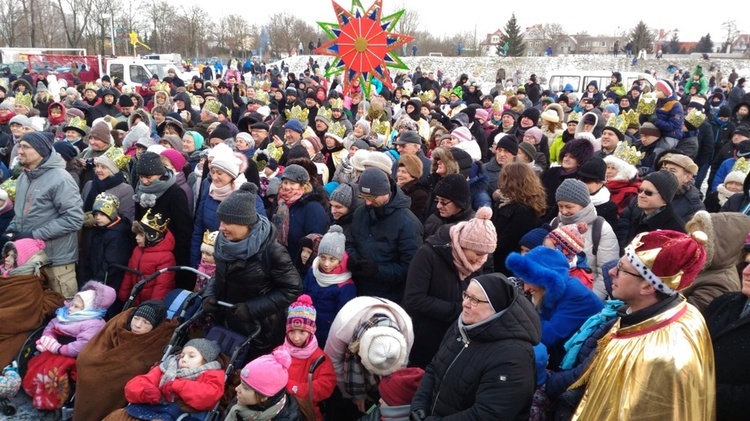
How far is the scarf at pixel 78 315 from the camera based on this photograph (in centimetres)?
434

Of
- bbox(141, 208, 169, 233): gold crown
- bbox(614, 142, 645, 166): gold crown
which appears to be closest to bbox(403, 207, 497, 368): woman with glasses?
bbox(141, 208, 169, 233): gold crown

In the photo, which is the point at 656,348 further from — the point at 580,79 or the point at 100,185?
the point at 580,79

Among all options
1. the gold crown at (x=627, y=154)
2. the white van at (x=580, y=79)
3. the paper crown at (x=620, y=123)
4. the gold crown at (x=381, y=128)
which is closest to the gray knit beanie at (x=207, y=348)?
the gold crown at (x=627, y=154)

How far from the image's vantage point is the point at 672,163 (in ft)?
16.6

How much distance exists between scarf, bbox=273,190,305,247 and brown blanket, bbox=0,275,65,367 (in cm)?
200

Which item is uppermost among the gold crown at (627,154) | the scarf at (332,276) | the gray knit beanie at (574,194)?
the gold crown at (627,154)

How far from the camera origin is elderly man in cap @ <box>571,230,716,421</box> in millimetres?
2115

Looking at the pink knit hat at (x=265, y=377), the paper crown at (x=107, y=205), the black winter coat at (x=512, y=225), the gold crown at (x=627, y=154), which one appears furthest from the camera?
the gold crown at (x=627, y=154)

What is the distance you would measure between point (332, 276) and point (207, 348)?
1.00 m

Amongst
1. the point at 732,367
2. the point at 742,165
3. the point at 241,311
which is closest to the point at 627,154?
the point at 742,165

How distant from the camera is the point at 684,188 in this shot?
493cm

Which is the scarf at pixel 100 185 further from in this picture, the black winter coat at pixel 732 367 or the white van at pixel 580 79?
the white van at pixel 580 79

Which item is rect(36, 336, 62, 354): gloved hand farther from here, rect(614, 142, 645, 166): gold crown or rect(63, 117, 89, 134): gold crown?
rect(614, 142, 645, 166): gold crown

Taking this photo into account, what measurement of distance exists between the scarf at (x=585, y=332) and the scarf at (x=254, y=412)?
1.62m
